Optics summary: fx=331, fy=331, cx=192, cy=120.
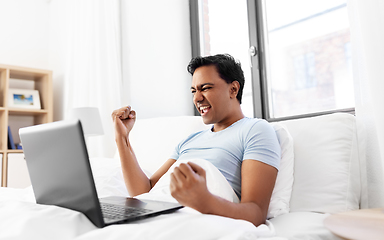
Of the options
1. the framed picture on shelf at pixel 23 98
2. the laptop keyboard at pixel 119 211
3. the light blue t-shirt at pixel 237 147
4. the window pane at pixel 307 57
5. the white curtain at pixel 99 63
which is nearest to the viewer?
the laptop keyboard at pixel 119 211

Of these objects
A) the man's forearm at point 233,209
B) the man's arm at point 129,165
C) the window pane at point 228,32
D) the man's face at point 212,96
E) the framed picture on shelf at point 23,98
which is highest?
the window pane at point 228,32

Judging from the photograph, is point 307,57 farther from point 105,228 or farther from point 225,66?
point 105,228

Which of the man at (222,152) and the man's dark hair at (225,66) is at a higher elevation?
the man's dark hair at (225,66)

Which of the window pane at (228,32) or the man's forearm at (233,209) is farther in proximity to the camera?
the window pane at (228,32)

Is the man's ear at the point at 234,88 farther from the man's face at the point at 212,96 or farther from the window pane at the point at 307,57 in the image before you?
the window pane at the point at 307,57

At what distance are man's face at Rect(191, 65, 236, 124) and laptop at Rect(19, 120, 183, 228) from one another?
1.55 feet

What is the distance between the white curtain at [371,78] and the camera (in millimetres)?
1019

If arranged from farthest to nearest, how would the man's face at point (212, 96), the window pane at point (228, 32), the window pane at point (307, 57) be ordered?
the window pane at point (228, 32), the window pane at point (307, 57), the man's face at point (212, 96)

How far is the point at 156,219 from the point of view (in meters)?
0.74

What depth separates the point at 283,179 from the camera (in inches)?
44.3

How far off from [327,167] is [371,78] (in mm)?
321

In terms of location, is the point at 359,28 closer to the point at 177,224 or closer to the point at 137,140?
the point at 177,224

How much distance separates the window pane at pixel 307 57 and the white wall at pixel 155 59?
773 mm

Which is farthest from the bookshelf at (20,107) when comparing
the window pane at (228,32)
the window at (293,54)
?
the window at (293,54)
